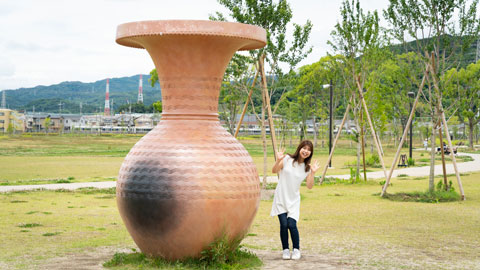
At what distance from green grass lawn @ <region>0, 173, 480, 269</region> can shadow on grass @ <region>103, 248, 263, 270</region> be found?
0.82m

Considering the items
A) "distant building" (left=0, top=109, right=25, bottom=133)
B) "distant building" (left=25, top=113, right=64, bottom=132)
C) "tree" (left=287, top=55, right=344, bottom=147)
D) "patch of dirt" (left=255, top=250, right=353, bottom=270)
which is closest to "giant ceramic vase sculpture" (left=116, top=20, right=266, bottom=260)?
"patch of dirt" (left=255, top=250, right=353, bottom=270)

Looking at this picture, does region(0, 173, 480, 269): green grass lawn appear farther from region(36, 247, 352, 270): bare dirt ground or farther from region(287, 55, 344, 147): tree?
region(287, 55, 344, 147): tree

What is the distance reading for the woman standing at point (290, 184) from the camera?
23.9 feet

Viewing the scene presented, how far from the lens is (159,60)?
7.32 meters

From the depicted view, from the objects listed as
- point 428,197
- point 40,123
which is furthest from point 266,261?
point 40,123

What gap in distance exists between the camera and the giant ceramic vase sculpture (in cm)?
668

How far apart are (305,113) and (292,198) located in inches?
2147

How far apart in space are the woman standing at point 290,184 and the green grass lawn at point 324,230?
96 centimetres

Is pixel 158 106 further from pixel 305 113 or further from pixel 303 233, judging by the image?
pixel 305 113

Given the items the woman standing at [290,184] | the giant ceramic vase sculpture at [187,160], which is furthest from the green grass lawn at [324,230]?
the giant ceramic vase sculpture at [187,160]

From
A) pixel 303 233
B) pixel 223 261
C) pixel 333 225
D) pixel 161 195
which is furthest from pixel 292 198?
pixel 333 225

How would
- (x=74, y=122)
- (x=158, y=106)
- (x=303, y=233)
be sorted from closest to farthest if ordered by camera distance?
(x=303, y=233) < (x=158, y=106) < (x=74, y=122)

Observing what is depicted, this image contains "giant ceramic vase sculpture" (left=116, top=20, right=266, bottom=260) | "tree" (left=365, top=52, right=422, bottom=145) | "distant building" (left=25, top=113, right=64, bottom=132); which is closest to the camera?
"giant ceramic vase sculpture" (left=116, top=20, right=266, bottom=260)

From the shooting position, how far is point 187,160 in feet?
22.2
